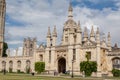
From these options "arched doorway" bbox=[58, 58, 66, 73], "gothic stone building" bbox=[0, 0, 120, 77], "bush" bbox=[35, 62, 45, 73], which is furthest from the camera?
"arched doorway" bbox=[58, 58, 66, 73]

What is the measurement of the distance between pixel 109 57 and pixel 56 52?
17.0 meters

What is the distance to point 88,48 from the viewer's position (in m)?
70.4

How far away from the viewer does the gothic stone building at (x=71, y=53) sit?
6906cm

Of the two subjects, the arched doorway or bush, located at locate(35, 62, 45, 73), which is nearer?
bush, located at locate(35, 62, 45, 73)

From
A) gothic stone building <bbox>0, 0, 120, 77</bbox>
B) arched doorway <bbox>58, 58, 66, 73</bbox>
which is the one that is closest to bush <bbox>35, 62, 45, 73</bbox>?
gothic stone building <bbox>0, 0, 120, 77</bbox>

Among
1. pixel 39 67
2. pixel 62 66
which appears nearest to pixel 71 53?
pixel 62 66

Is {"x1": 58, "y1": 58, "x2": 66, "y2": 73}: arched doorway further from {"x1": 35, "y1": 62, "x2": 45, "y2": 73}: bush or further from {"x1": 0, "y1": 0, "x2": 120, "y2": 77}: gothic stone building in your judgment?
{"x1": 35, "y1": 62, "x2": 45, "y2": 73}: bush

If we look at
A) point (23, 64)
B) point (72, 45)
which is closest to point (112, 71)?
point (72, 45)

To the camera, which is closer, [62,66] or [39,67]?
[39,67]

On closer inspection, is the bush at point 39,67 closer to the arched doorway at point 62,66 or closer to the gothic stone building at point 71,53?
the gothic stone building at point 71,53

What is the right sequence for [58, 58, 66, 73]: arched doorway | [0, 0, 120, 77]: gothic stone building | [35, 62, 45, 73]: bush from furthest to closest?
[58, 58, 66, 73]: arched doorway
[35, 62, 45, 73]: bush
[0, 0, 120, 77]: gothic stone building

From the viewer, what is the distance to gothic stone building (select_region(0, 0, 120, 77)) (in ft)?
227

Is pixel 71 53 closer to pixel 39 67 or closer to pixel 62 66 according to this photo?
pixel 62 66

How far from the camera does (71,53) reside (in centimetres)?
7388
